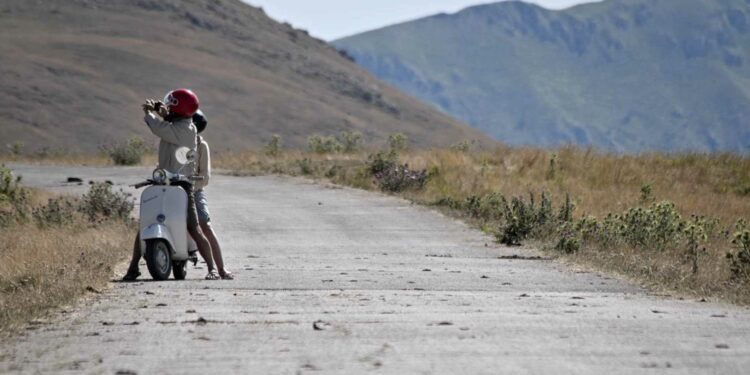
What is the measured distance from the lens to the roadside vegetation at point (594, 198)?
48.8 ft

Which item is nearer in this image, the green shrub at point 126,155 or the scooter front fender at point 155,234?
the scooter front fender at point 155,234

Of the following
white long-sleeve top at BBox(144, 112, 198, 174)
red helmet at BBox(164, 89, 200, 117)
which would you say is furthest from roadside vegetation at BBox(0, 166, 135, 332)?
red helmet at BBox(164, 89, 200, 117)

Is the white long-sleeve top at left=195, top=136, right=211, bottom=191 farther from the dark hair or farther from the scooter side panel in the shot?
the scooter side panel

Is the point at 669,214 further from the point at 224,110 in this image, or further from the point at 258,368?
the point at 224,110

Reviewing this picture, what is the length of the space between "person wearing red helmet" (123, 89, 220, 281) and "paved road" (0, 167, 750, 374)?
52 centimetres

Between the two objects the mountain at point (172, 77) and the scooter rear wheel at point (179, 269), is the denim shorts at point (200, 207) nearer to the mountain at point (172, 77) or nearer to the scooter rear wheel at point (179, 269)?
the scooter rear wheel at point (179, 269)

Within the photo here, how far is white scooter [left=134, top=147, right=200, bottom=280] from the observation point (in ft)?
40.7

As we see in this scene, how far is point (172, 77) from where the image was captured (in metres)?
148

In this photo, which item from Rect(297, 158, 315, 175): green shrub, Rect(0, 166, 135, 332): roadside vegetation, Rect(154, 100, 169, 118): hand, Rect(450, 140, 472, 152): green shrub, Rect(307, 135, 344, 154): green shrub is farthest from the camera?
Rect(307, 135, 344, 154): green shrub

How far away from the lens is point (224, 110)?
151000 mm

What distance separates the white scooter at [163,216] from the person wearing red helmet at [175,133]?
11 cm

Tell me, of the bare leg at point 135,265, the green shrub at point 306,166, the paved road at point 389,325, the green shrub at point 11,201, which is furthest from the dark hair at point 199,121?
the green shrub at point 306,166

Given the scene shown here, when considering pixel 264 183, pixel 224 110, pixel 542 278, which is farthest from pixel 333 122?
pixel 542 278

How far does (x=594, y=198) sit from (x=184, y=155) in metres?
17.2
